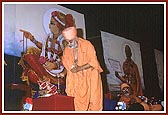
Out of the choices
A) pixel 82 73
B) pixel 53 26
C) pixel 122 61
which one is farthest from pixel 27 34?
pixel 122 61

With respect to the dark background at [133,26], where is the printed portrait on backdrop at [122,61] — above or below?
below

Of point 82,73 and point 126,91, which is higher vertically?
point 82,73

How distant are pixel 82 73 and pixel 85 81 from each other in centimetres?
5

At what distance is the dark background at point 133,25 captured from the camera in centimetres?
300

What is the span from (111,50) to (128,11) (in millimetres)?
249

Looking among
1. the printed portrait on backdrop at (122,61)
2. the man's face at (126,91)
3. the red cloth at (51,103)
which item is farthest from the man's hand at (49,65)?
the man's face at (126,91)

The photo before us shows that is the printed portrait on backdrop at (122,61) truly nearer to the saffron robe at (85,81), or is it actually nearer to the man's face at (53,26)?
the saffron robe at (85,81)

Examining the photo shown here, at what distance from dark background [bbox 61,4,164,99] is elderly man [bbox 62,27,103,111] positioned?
0.04 meters

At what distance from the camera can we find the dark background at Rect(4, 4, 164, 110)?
300 centimetres

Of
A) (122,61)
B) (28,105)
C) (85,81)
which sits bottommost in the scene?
(28,105)

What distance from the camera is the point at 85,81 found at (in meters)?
3.00

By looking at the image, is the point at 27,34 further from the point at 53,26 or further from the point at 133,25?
the point at 133,25

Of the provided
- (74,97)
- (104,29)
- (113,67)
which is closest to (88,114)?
(74,97)

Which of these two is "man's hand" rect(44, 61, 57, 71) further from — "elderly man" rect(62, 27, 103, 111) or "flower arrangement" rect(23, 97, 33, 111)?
"flower arrangement" rect(23, 97, 33, 111)
